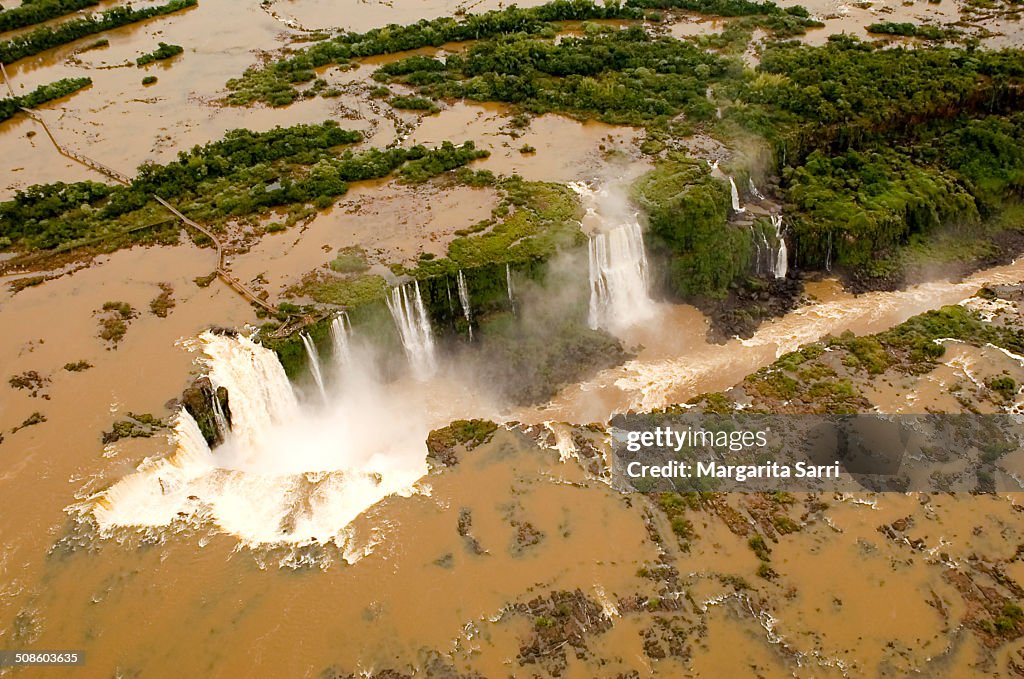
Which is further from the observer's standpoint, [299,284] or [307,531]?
[299,284]

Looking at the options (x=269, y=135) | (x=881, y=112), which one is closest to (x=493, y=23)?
(x=269, y=135)

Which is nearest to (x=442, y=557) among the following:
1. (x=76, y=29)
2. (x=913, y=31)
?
(x=913, y=31)

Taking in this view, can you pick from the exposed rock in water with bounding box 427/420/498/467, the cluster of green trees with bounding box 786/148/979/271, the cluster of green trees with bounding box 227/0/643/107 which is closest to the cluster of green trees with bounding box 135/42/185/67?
the cluster of green trees with bounding box 227/0/643/107

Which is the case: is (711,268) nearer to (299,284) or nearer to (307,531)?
(299,284)

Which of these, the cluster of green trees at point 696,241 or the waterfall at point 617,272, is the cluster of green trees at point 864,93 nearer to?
the cluster of green trees at point 696,241

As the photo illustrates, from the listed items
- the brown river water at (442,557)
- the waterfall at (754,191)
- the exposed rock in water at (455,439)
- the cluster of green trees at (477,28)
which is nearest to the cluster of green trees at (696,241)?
the brown river water at (442,557)

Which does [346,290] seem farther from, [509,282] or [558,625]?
[558,625]
